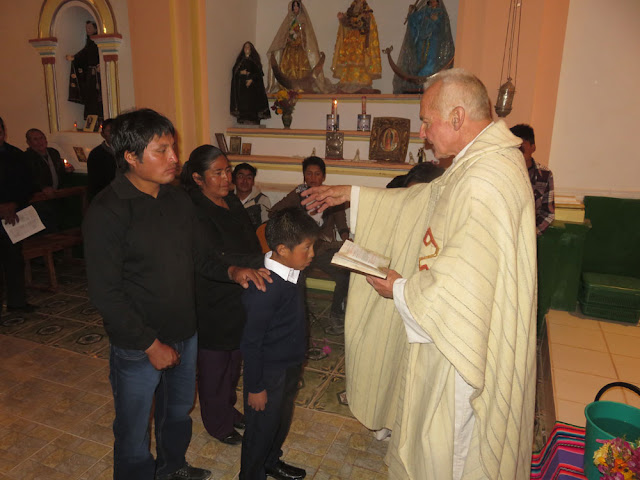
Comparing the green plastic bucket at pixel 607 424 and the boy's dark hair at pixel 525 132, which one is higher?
the boy's dark hair at pixel 525 132

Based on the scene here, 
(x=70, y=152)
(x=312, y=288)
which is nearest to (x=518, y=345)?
(x=312, y=288)

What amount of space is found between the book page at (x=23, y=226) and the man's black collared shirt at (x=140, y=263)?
3597 mm

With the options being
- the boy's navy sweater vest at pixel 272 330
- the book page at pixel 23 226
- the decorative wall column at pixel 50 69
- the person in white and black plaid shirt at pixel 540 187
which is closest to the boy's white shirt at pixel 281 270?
the boy's navy sweater vest at pixel 272 330

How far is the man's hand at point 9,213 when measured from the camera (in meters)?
4.79

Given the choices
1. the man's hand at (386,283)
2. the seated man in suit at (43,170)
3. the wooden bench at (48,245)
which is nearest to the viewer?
the man's hand at (386,283)

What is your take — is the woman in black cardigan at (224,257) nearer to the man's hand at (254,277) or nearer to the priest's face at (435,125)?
the man's hand at (254,277)

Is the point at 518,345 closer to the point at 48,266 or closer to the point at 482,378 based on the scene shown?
the point at 482,378

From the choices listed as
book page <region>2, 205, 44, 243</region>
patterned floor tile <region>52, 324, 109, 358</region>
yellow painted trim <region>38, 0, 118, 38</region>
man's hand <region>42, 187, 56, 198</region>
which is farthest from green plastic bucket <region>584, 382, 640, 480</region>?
yellow painted trim <region>38, 0, 118, 38</region>

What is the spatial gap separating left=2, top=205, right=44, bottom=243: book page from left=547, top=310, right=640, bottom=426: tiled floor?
5181mm

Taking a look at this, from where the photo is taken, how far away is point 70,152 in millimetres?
7621

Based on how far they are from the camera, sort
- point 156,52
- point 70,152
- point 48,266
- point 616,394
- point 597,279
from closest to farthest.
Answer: point 616,394 < point 597,279 < point 48,266 < point 156,52 < point 70,152

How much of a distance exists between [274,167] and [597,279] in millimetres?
4203

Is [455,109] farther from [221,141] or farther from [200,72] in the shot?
[221,141]

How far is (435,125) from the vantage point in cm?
194
